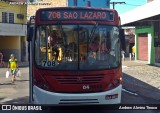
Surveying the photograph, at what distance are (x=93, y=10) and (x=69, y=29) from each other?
2.83 feet

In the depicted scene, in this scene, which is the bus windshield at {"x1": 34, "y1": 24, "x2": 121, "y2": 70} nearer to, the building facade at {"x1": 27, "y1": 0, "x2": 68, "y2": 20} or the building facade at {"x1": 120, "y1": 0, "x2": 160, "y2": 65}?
the building facade at {"x1": 120, "y1": 0, "x2": 160, "y2": 65}

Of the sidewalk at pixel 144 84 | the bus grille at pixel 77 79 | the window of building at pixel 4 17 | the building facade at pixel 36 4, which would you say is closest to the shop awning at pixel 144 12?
the sidewalk at pixel 144 84

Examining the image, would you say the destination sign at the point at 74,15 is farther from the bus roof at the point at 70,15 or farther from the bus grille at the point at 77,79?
the bus grille at the point at 77,79

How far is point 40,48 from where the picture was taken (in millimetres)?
9273

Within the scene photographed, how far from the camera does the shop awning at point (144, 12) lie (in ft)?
73.2

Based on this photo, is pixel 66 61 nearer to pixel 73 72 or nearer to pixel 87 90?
pixel 73 72

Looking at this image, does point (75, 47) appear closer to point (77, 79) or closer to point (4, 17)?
point (77, 79)

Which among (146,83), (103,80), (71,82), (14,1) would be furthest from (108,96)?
(14,1)

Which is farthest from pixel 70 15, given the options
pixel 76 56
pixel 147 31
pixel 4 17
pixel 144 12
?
pixel 4 17

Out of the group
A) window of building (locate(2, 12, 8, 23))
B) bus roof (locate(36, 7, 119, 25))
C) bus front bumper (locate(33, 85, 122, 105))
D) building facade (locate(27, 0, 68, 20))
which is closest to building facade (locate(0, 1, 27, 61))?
window of building (locate(2, 12, 8, 23))

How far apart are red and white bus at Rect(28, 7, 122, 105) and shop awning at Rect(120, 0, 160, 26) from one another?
13082 millimetres

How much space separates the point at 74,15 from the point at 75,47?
0.88m

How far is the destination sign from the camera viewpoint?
365 inches

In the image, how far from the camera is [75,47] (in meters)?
9.17
